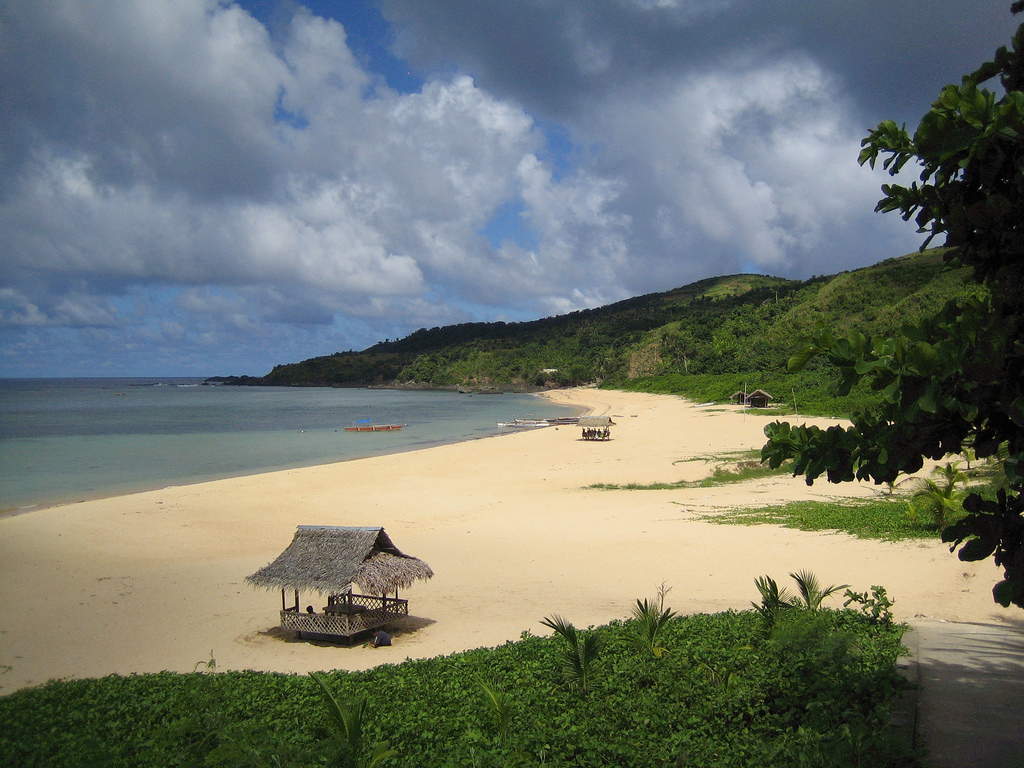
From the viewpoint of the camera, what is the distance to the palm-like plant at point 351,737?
4652mm

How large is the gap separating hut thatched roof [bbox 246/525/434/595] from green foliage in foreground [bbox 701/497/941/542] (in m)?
7.76

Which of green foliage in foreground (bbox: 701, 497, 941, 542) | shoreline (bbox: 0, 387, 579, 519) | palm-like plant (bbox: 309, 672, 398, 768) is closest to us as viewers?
palm-like plant (bbox: 309, 672, 398, 768)

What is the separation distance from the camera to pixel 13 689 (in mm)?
8461

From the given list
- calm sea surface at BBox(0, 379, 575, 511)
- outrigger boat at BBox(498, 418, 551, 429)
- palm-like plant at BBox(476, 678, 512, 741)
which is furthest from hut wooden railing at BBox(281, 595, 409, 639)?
outrigger boat at BBox(498, 418, 551, 429)

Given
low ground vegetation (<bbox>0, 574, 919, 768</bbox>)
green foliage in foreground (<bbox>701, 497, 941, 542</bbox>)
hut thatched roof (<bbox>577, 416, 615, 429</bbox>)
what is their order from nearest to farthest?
low ground vegetation (<bbox>0, 574, 919, 768</bbox>) → green foliage in foreground (<bbox>701, 497, 941, 542</bbox>) → hut thatched roof (<bbox>577, 416, 615, 429</bbox>)

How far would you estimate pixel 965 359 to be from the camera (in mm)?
2977

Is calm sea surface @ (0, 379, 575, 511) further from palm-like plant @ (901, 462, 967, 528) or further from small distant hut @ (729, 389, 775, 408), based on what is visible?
palm-like plant @ (901, 462, 967, 528)

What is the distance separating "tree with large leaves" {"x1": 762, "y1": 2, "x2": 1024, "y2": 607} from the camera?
9.71ft

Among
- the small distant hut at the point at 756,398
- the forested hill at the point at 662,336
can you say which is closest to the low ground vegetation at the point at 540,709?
the forested hill at the point at 662,336

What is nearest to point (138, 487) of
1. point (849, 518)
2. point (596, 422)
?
point (596, 422)

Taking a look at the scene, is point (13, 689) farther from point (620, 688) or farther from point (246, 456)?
point (246, 456)

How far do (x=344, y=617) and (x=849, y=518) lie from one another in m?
9.83

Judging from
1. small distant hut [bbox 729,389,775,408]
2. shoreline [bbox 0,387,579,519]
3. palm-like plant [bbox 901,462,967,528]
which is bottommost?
shoreline [bbox 0,387,579,519]

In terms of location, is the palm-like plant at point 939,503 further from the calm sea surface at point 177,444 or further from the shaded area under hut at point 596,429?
the calm sea surface at point 177,444
